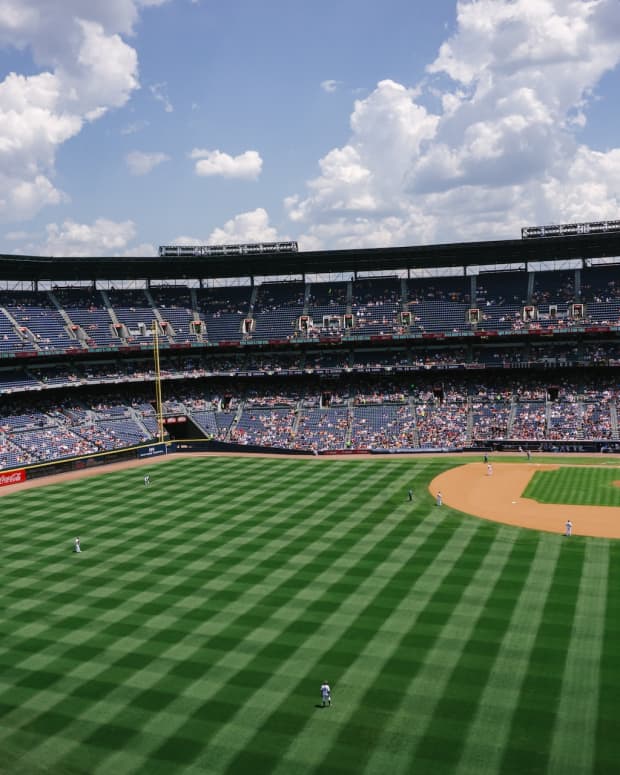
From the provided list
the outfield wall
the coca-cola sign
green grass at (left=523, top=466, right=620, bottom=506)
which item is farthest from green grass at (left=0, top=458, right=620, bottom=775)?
the outfield wall

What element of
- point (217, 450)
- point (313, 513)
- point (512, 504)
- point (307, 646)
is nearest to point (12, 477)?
point (217, 450)

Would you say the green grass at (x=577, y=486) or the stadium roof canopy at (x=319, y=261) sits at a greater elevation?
the stadium roof canopy at (x=319, y=261)

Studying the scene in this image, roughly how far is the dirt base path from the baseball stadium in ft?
1.05

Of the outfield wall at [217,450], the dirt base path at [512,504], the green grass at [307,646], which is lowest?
the green grass at [307,646]

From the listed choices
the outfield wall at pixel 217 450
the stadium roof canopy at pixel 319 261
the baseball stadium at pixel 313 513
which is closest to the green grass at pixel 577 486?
the baseball stadium at pixel 313 513

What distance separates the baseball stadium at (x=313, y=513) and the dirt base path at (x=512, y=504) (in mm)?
321

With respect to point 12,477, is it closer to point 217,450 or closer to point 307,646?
point 217,450

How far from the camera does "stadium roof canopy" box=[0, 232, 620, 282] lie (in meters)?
70.8

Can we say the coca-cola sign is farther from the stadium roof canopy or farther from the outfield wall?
the stadium roof canopy

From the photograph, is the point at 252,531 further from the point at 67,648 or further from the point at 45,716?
the point at 45,716

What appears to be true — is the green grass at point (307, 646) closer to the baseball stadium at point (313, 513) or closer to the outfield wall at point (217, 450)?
the baseball stadium at point (313, 513)

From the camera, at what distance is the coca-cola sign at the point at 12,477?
182ft

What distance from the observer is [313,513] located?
139 ft

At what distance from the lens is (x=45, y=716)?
20.6 metres
